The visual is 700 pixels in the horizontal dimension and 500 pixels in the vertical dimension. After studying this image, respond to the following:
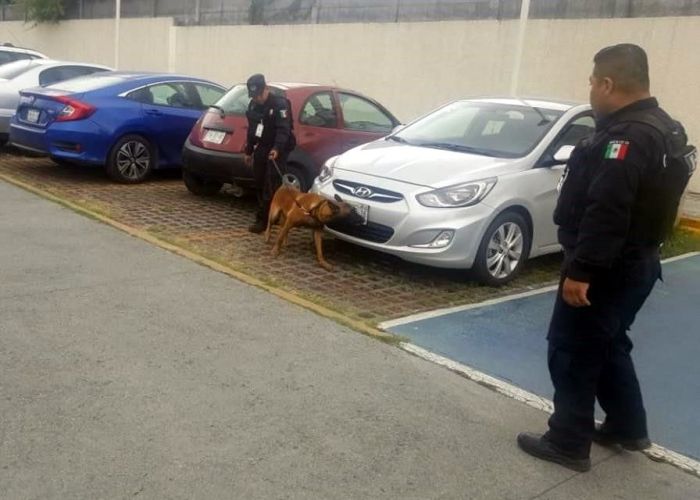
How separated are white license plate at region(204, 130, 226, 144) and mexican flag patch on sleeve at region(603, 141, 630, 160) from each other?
6.01m

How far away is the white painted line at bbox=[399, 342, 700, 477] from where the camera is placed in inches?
155

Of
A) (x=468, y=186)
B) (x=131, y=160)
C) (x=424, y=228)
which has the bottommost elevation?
(x=131, y=160)

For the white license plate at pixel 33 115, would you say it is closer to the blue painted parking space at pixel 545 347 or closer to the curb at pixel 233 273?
the curb at pixel 233 273

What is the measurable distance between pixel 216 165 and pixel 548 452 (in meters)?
5.81

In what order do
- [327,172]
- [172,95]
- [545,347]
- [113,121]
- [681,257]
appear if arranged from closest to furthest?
[545,347] < [327,172] < [681,257] < [113,121] < [172,95]

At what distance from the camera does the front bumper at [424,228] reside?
631cm

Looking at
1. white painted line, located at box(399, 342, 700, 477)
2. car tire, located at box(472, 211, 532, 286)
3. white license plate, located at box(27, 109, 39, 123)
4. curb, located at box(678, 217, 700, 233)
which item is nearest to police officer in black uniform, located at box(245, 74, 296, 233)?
car tire, located at box(472, 211, 532, 286)

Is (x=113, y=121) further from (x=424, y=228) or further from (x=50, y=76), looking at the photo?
(x=424, y=228)

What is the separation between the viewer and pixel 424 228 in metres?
6.32

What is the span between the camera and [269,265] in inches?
269

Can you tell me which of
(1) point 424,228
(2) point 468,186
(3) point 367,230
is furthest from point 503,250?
(3) point 367,230

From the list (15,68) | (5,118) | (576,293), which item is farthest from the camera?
(15,68)

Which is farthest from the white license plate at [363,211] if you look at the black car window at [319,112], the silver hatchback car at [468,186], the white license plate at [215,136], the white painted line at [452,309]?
the white license plate at [215,136]

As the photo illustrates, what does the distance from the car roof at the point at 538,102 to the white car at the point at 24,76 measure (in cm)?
723
